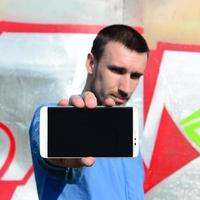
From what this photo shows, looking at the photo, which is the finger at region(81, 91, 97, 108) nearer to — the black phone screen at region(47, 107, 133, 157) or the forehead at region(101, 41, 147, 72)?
the black phone screen at region(47, 107, 133, 157)

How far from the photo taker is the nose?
1475mm

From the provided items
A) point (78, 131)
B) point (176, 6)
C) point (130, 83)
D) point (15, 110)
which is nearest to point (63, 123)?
point (78, 131)

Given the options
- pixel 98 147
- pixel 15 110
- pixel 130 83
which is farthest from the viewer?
pixel 15 110

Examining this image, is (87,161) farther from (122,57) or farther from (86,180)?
(122,57)

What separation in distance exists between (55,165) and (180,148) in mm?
1161

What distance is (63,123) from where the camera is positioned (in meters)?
1.12

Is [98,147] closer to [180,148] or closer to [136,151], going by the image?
[136,151]

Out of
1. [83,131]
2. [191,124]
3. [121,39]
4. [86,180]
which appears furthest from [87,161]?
[191,124]

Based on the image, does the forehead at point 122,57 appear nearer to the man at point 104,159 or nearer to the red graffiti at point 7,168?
the man at point 104,159

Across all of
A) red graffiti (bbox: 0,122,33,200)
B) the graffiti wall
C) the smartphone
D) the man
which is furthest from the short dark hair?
red graffiti (bbox: 0,122,33,200)

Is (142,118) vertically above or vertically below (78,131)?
below

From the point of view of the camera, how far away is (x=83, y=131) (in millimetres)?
1109

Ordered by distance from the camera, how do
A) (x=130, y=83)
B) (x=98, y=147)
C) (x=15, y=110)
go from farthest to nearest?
(x=15, y=110) → (x=130, y=83) → (x=98, y=147)

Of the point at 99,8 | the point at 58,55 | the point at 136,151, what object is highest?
the point at 136,151
